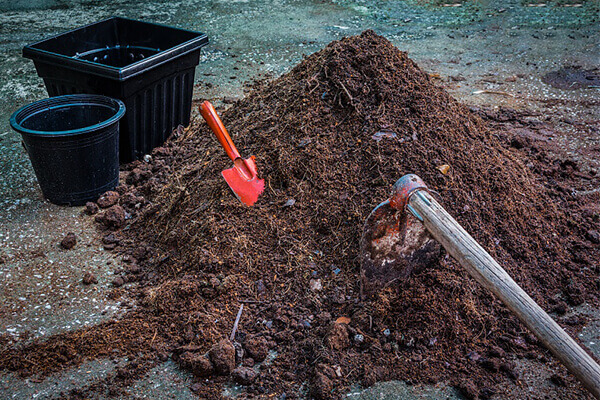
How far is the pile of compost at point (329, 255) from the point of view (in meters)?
2.17

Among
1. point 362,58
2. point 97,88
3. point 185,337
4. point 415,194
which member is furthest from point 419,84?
point 97,88

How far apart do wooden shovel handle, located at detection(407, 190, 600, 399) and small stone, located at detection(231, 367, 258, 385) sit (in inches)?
36.5

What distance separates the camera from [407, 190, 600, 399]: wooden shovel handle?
5.33 feet

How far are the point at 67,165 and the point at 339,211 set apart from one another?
5.55ft

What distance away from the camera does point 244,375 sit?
208cm

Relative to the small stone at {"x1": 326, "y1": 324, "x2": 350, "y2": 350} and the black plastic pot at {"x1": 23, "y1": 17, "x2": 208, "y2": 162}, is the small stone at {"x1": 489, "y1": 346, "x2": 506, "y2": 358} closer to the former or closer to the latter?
the small stone at {"x1": 326, "y1": 324, "x2": 350, "y2": 350}

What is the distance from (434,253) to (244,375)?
1033 mm

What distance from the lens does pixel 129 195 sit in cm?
325

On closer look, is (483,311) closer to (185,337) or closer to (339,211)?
(339,211)

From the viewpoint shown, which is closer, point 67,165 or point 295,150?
point 295,150

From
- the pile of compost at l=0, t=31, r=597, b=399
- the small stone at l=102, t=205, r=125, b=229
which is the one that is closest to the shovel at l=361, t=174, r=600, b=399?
the pile of compost at l=0, t=31, r=597, b=399

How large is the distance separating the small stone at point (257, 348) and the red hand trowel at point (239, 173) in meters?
0.76

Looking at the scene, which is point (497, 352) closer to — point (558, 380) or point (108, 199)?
point (558, 380)

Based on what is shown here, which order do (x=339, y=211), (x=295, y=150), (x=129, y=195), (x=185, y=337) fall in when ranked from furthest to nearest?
(x=129, y=195), (x=295, y=150), (x=339, y=211), (x=185, y=337)
